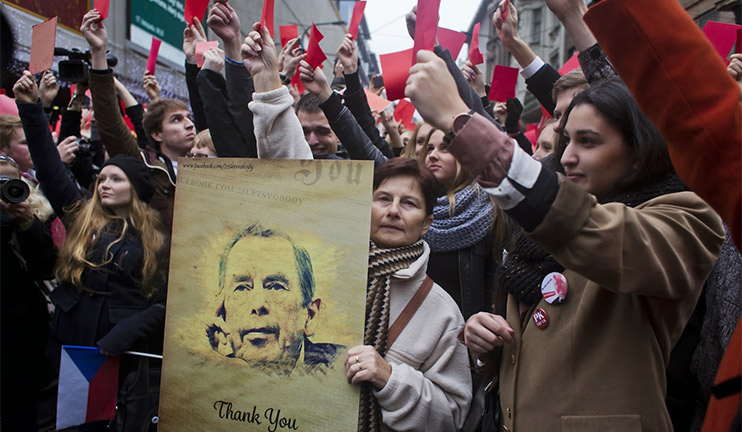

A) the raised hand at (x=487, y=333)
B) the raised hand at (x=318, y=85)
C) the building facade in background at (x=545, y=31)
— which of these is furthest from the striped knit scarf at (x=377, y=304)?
the building facade in background at (x=545, y=31)

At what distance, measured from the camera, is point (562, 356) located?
133cm

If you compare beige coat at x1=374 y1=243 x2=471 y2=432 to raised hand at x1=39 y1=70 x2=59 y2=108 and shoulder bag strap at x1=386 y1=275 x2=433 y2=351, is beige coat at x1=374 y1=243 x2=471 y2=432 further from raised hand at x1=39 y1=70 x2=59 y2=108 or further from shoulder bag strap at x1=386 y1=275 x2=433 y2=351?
raised hand at x1=39 y1=70 x2=59 y2=108

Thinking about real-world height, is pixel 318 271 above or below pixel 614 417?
above

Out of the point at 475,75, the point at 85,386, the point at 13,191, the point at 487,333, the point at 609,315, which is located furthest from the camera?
the point at 475,75

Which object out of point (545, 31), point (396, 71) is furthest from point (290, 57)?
point (545, 31)

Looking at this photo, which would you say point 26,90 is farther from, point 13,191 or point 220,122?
point 220,122

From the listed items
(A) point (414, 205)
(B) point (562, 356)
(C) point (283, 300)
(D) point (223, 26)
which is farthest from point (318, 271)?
(D) point (223, 26)

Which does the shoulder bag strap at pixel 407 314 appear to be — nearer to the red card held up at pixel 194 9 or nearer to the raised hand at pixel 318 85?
the raised hand at pixel 318 85

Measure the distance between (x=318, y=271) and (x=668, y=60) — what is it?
107cm

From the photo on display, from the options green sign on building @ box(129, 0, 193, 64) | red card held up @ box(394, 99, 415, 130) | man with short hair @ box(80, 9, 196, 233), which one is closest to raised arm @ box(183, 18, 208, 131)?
man with short hair @ box(80, 9, 196, 233)

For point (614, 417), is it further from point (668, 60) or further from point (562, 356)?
point (668, 60)

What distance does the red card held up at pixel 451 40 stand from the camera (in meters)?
2.76

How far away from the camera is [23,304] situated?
9.83 ft

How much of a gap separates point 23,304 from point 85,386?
1.01 m
